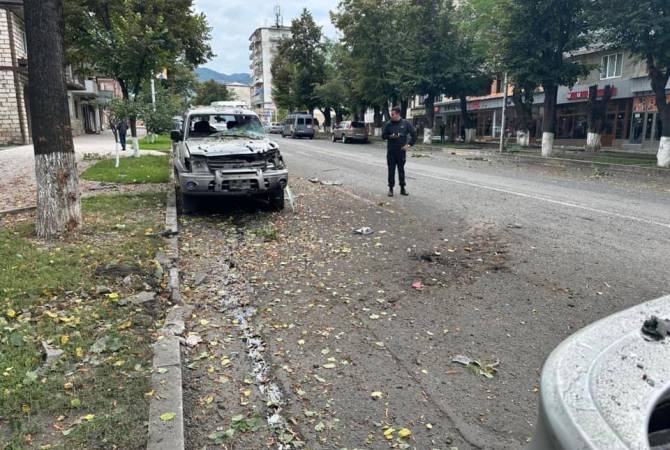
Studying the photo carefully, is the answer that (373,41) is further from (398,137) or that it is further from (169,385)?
(169,385)

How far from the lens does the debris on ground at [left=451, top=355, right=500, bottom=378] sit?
12.0ft

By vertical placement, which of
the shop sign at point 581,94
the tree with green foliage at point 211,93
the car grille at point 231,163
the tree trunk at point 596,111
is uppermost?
the tree with green foliage at point 211,93

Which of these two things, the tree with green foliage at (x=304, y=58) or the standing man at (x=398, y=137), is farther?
the tree with green foliage at (x=304, y=58)

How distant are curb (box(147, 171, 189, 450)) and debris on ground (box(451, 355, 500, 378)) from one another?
2.04 m

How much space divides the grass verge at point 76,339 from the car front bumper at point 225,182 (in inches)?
62.4

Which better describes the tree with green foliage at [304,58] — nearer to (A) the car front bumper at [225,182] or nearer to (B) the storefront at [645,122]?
(B) the storefront at [645,122]

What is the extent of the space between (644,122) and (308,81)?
3795cm

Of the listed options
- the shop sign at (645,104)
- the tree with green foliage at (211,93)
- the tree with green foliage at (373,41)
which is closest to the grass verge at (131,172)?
the tree with green foliage at (373,41)

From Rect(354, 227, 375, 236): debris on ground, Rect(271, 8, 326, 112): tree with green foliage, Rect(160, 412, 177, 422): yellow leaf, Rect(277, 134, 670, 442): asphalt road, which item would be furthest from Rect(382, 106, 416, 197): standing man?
Rect(271, 8, 326, 112): tree with green foliage

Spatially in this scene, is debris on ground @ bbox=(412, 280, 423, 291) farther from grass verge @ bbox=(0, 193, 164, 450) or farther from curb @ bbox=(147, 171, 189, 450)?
grass verge @ bbox=(0, 193, 164, 450)

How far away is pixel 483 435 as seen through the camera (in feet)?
9.79

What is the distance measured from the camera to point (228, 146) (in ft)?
29.3

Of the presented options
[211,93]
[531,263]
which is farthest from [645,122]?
[211,93]

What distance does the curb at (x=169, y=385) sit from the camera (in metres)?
2.81
